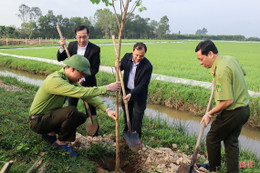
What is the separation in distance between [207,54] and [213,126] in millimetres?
941

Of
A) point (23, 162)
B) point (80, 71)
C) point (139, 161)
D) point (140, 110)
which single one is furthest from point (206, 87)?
point (23, 162)

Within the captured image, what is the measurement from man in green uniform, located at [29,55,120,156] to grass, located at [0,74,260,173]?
0.21 meters

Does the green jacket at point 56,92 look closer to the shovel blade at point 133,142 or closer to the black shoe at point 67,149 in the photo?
the black shoe at point 67,149

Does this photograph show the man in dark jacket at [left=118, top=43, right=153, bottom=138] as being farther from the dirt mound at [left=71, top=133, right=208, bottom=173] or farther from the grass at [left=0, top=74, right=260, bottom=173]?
the grass at [left=0, top=74, right=260, bottom=173]

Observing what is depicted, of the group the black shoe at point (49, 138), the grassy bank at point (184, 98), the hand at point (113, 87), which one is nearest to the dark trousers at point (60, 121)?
the black shoe at point (49, 138)

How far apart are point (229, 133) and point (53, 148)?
2340mm

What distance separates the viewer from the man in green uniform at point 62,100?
96.5 inches

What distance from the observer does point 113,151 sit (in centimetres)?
325

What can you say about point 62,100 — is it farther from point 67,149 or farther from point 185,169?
point 185,169

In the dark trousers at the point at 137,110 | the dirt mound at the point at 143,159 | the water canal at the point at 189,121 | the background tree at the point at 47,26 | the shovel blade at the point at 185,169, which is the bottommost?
the water canal at the point at 189,121

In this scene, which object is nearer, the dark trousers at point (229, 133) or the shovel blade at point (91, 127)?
the dark trousers at point (229, 133)

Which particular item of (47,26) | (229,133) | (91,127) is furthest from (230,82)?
(47,26)

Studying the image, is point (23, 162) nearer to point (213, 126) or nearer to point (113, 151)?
point (113, 151)

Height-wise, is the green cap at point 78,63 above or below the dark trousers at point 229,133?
above
